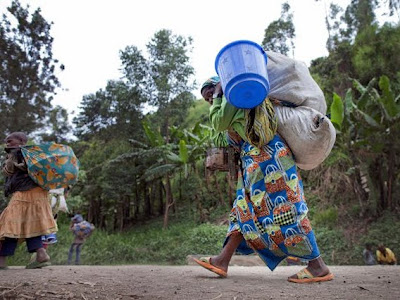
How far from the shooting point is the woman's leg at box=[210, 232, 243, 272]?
2602 mm

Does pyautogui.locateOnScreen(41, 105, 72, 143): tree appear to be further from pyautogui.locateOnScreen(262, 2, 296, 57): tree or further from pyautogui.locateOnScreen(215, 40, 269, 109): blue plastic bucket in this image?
pyautogui.locateOnScreen(215, 40, 269, 109): blue plastic bucket

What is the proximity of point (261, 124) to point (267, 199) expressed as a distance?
1.59 feet

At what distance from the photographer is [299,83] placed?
2523 millimetres

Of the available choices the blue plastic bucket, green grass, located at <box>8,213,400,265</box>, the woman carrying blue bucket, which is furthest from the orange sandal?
green grass, located at <box>8,213,400,265</box>

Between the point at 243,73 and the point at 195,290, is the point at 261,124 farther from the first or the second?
the point at 195,290

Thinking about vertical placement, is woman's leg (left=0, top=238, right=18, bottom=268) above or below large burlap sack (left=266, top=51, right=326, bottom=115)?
below

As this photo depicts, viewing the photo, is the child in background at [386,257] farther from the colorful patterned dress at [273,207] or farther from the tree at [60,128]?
the tree at [60,128]

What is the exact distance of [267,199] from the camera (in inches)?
94.7

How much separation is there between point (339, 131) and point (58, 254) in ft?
30.0

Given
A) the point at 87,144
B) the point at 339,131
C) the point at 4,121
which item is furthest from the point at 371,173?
the point at 87,144

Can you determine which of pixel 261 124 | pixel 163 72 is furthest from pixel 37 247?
pixel 163 72

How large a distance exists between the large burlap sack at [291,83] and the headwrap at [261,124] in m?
0.13

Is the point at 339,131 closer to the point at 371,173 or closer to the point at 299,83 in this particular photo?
the point at 371,173

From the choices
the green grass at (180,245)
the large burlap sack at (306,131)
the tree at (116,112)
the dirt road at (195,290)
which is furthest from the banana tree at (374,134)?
the tree at (116,112)
